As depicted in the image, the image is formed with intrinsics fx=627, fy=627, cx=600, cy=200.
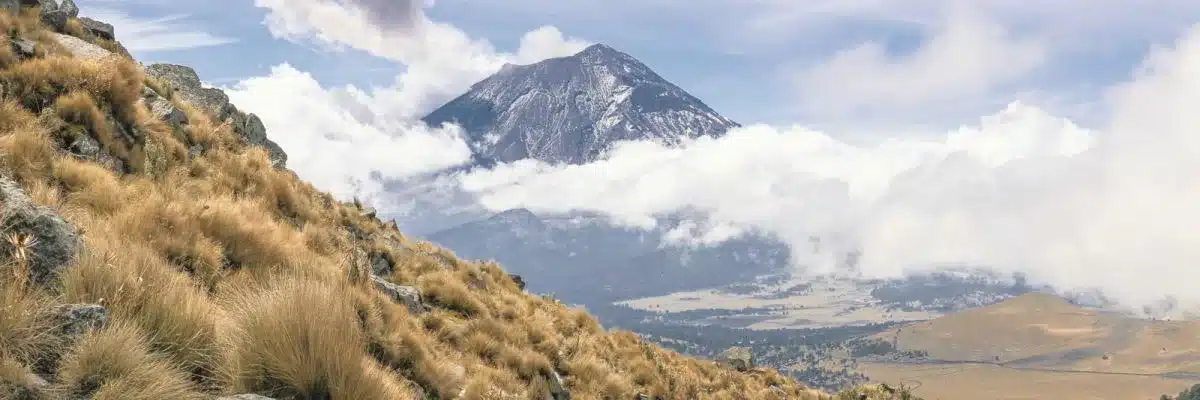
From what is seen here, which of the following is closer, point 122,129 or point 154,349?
point 154,349

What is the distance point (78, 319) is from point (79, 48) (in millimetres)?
15424

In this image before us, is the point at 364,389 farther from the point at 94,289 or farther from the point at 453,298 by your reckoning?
the point at 453,298

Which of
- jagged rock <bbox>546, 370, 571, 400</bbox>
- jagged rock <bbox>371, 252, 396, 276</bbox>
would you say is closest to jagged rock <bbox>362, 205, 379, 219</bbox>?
jagged rock <bbox>371, 252, 396, 276</bbox>

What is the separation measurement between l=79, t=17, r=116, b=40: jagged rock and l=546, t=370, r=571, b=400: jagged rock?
62.8 feet

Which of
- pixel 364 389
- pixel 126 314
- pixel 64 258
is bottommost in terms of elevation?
pixel 364 389

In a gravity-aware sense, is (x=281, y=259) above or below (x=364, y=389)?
above

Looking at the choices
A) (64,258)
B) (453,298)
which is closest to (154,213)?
(64,258)

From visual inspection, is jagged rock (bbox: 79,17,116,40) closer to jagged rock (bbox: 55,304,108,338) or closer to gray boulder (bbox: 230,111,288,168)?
gray boulder (bbox: 230,111,288,168)

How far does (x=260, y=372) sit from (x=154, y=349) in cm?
83

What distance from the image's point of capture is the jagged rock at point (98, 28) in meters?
20.2

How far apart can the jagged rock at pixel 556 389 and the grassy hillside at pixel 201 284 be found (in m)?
0.07

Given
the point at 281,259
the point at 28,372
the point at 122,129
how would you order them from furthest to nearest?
the point at 122,129
the point at 281,259
the point at 28,372

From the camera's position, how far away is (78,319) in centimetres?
478

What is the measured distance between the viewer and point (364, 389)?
579 cm
